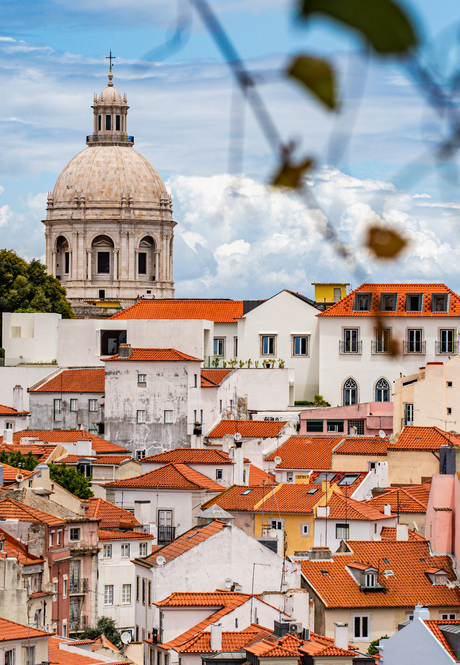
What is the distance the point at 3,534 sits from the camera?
127 feet

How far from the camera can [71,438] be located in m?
58.3

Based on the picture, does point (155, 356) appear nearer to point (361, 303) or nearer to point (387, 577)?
point (361, 303)

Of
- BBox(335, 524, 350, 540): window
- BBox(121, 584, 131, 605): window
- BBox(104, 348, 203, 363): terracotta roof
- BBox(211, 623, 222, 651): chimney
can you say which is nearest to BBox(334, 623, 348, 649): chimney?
BBox(211, 623, 222, 651): chimney

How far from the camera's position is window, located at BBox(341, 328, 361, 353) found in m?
64.8

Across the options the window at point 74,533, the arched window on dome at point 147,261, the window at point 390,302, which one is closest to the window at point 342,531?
the window at point 74,533

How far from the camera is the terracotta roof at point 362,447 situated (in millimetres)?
52812

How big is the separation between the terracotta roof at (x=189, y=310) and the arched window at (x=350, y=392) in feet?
23.4

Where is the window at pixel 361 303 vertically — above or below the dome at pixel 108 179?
below

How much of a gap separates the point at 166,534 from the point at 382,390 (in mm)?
18174

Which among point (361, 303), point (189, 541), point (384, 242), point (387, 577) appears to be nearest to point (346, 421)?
point (361, 303)

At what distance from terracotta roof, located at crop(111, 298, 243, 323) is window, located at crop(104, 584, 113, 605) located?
25360 mm

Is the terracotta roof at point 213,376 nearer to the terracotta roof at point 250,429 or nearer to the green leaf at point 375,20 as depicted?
the terracotta roof at point 250,429

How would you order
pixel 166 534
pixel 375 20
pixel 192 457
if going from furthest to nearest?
pixel 192 457 < pixel 166 534 < pixel 375 20

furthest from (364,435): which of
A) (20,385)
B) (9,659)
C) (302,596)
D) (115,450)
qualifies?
(9,659)
